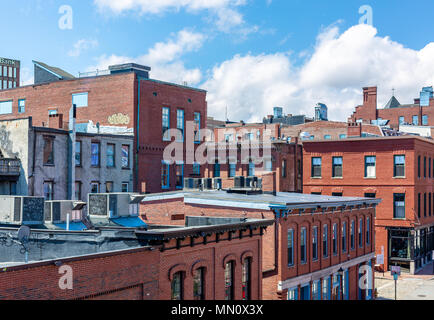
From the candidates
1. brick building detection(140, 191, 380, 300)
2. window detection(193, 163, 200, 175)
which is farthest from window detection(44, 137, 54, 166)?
window detection(193, 163, 200, 175)

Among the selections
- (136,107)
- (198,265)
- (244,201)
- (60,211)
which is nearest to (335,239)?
(244,201)

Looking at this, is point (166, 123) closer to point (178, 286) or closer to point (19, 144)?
point (19, 144)

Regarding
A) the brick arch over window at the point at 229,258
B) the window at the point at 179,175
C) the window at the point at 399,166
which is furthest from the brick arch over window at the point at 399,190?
the brick arch over window at the point at 229,258

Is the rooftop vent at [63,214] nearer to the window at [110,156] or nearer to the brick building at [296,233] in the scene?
the brick building at [296,233]

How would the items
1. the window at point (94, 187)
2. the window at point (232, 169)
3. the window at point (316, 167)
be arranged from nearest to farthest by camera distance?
the window at point (94, 187) → the window at point (316, 167) → the window at point (232, 169)

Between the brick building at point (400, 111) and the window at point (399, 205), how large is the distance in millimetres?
45932

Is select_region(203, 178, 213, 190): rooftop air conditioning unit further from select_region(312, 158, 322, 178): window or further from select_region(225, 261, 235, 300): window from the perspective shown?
select_region(312, 158, 322, 178): window

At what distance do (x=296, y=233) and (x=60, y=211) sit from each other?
1316 cm

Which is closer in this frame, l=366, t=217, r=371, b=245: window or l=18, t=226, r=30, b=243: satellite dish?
l=18, t=226, r=30, b=243: satellite dish

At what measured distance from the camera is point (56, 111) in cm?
5116

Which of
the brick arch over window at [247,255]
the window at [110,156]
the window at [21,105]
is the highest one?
the window at [21,105]

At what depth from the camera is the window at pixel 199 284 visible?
19.4m

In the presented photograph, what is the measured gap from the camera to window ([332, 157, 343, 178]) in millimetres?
53906

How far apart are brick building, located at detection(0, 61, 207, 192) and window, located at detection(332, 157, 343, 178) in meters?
14.3
